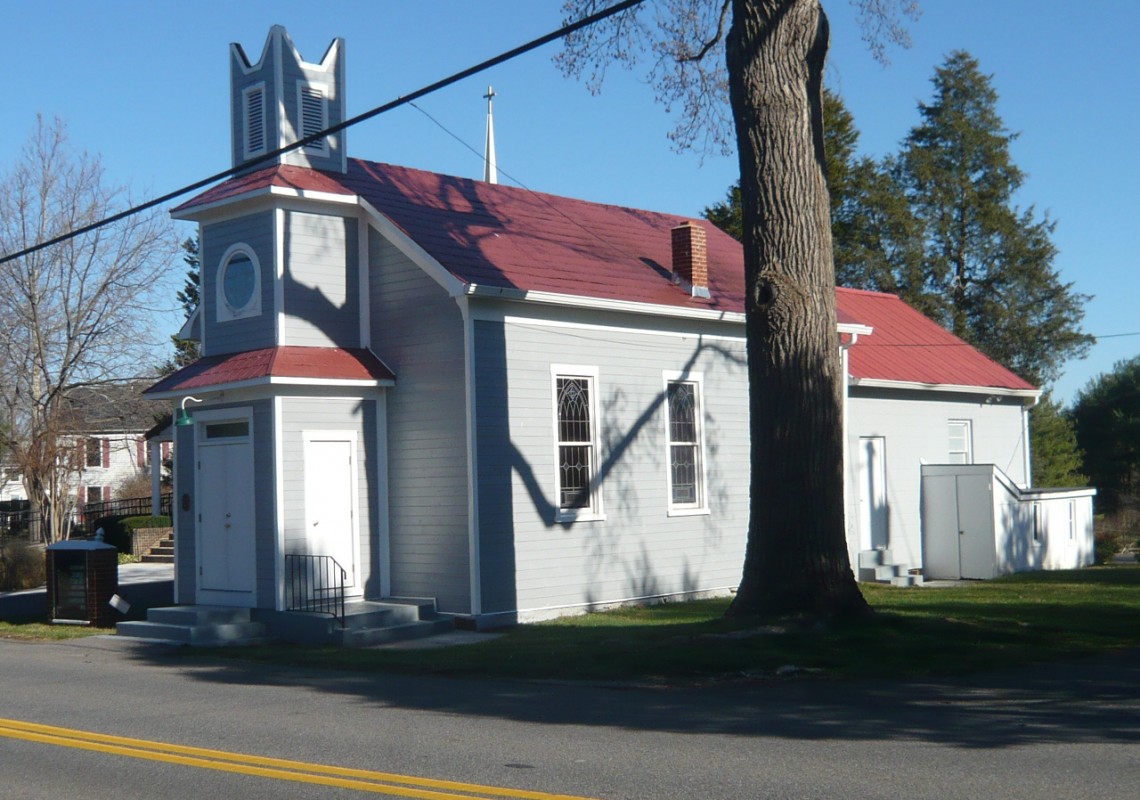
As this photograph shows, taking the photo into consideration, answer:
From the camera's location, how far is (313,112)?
1894 cm

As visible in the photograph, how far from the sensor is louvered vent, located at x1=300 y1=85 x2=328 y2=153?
18.8m

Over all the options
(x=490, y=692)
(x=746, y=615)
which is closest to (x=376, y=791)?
(x=490, y=692)

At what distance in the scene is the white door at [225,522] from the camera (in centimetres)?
1752

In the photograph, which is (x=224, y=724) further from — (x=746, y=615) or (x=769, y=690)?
(x=746, y=615)

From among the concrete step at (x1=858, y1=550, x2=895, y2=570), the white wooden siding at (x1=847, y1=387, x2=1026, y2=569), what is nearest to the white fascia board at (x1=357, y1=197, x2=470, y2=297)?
the white wooden siding at (x1=847, y1=387, x2=1026, y2=569)

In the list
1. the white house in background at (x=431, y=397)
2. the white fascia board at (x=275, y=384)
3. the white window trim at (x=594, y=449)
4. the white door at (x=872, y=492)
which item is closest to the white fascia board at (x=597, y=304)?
the white house in background at (x=431, y=397)

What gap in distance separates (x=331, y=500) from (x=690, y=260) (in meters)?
7.17

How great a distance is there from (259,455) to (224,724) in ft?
23.9

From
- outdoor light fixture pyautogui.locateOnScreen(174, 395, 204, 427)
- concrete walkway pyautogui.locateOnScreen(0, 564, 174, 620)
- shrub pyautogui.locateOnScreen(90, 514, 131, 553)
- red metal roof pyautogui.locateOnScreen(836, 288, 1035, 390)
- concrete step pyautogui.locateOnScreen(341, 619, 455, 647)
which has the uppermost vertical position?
red metal roof pyautogui.locateOnScreen(836, 288, 1035, 390)

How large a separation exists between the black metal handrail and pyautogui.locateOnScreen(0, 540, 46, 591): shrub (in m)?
12.8

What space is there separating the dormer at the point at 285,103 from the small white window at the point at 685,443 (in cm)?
627

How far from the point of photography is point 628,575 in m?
18.8

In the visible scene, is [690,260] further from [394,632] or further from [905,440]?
[394,632]

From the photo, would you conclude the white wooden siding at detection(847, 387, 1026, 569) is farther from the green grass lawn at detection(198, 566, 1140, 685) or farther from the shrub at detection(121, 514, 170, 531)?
the shrub at detection(121, 514, 170, 531)
